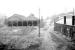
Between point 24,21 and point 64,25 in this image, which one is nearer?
point 64,25

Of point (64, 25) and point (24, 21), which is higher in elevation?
point (24, 21)

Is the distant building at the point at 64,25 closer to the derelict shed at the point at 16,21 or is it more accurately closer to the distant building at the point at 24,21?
the distant building at the point at 24,21

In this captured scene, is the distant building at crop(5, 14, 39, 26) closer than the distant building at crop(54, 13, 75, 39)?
No

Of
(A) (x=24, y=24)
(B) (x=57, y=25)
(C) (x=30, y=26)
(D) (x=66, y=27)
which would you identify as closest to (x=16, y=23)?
(A) (x=24, y=24)

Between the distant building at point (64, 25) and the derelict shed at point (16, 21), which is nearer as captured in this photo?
the distant building at point (64, 25)

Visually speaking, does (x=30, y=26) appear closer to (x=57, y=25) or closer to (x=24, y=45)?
(x=57, y=25)

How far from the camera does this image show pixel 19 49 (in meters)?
4.30

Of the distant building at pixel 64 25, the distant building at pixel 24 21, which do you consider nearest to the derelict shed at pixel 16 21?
the distant building at pixel 24 21

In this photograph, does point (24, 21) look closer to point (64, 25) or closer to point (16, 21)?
point (16, 21)

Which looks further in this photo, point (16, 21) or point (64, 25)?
point (64, 25)

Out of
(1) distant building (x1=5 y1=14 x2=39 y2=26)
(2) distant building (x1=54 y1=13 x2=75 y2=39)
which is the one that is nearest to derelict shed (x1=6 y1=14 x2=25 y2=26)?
(1) distant building (x1=5 y1=14 x2=39 y2=26)

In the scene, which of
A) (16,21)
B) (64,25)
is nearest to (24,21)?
(16,21)

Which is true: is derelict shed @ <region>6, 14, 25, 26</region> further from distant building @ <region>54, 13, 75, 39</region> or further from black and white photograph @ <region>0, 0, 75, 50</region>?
distant building @ <region>54, 13, 75, 39</region>

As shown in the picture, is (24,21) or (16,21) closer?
(16,21)
